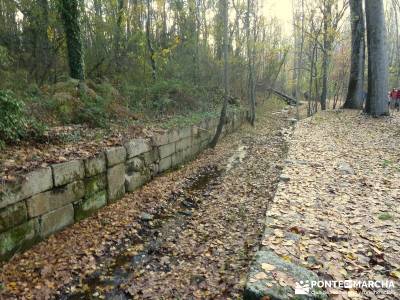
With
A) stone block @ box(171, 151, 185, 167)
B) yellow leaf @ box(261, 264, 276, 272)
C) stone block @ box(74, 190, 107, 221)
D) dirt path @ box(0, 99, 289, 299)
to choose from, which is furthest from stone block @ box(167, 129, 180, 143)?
yellow leaf @ box(261, 264, 276, 272)

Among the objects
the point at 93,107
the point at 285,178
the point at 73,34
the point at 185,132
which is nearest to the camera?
the point at 285,178

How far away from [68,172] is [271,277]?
355cm

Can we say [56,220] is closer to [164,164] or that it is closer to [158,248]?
[158,248]

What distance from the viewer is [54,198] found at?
191 inches

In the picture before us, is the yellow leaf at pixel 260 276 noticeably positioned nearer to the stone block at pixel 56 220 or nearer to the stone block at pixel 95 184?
the stone block at pixel 56 220

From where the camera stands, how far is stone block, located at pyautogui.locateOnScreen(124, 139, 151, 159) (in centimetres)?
672

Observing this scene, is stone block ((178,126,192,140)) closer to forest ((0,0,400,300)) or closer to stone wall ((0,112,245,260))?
forest ((0,0,400,300))

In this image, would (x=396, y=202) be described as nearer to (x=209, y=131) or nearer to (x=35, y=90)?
(x=209, y=131)

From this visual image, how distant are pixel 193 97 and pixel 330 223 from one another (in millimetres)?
9924

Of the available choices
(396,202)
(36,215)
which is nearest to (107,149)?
(36,215)

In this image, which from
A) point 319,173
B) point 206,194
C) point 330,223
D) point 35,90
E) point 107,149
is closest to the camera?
point 330,223

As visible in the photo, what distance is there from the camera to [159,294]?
3.76m

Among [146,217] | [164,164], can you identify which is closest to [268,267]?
[146,217]

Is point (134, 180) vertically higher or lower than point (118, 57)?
lower
